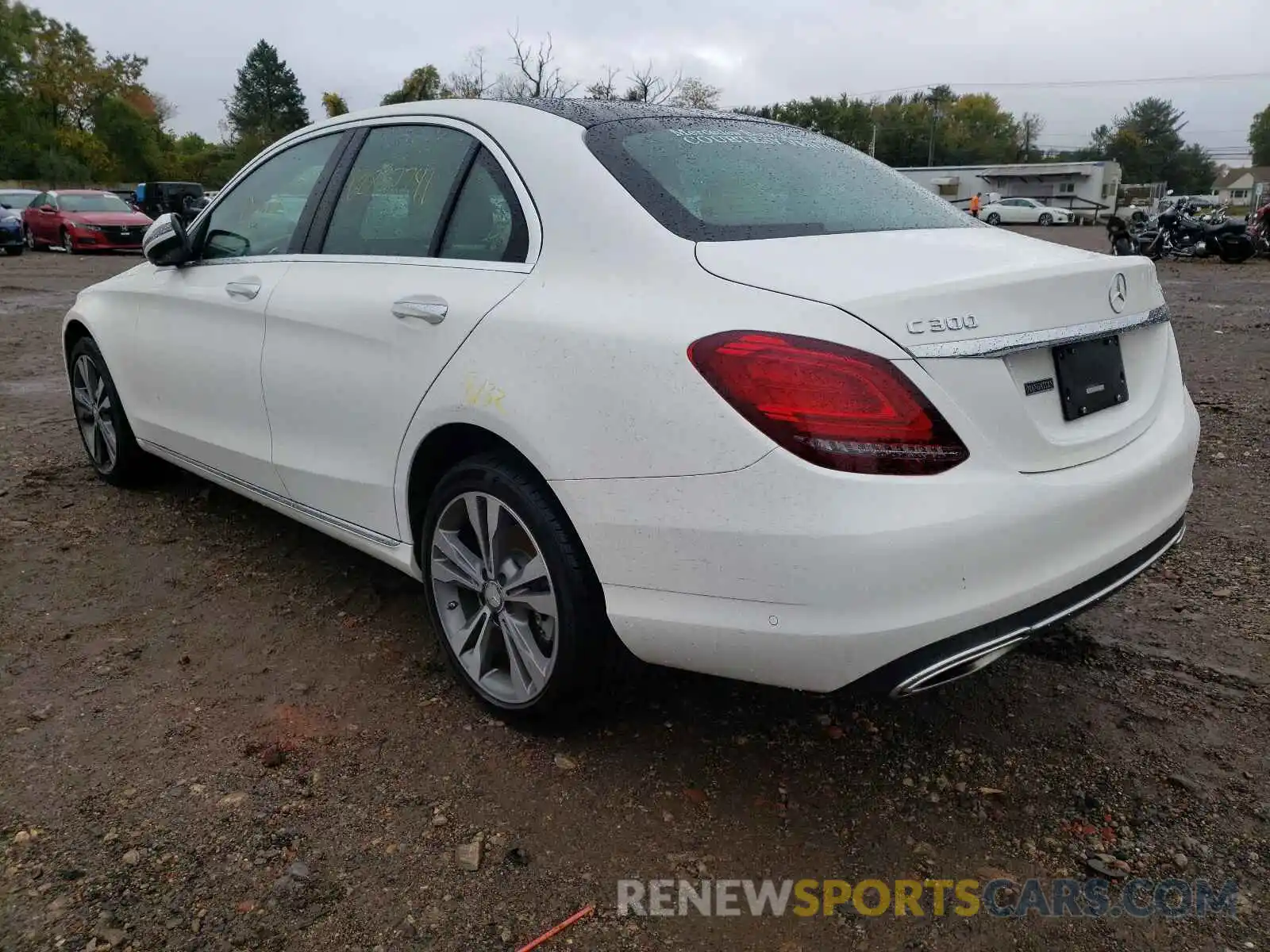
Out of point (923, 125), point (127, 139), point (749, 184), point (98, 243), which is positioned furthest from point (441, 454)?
point (923, 125)

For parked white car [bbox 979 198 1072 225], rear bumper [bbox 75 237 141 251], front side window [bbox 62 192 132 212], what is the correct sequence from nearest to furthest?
rear bumper [bbox 75 237 141 251] < front side window [bbox 62 192 132 212] < parked white car [bbox 979 198 1072 225]

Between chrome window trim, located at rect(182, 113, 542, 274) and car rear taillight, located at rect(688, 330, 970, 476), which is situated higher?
chrome window trim, located at rect(182, 113, 542, 274)

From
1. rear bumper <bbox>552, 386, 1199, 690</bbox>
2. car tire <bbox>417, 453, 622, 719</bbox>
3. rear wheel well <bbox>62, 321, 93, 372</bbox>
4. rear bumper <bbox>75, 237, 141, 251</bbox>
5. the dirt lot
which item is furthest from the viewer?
rear bumper <bbox>75, 237, 141, 251</bbox>

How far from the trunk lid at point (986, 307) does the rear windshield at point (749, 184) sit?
0.38 feet

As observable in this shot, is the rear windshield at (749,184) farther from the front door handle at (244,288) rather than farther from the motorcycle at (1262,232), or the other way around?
the motorcycle at (1262,232)

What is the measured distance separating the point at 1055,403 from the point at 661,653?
104 centimetres

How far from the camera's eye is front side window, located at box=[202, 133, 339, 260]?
11.3ft

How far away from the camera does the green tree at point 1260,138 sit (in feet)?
359

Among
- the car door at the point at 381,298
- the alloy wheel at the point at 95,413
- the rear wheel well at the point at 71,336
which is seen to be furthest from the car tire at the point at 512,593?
the rear wheel well at the point at 71,336

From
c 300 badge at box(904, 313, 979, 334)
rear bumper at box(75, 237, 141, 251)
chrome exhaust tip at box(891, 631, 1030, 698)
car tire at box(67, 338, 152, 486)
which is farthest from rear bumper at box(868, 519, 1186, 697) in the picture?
rear bumper at box(75, 237, 141, 251)

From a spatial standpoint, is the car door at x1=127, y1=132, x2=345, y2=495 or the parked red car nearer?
the car door at x1=127, y1=132, x2=345, y2=495

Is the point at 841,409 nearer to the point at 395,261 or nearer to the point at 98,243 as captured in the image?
the point at 395,261

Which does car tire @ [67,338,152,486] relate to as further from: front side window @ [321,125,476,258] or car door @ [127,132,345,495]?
front side window @ [321,125,476,258]

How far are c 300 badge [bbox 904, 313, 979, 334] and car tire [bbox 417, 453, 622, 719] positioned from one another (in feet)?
3.01
